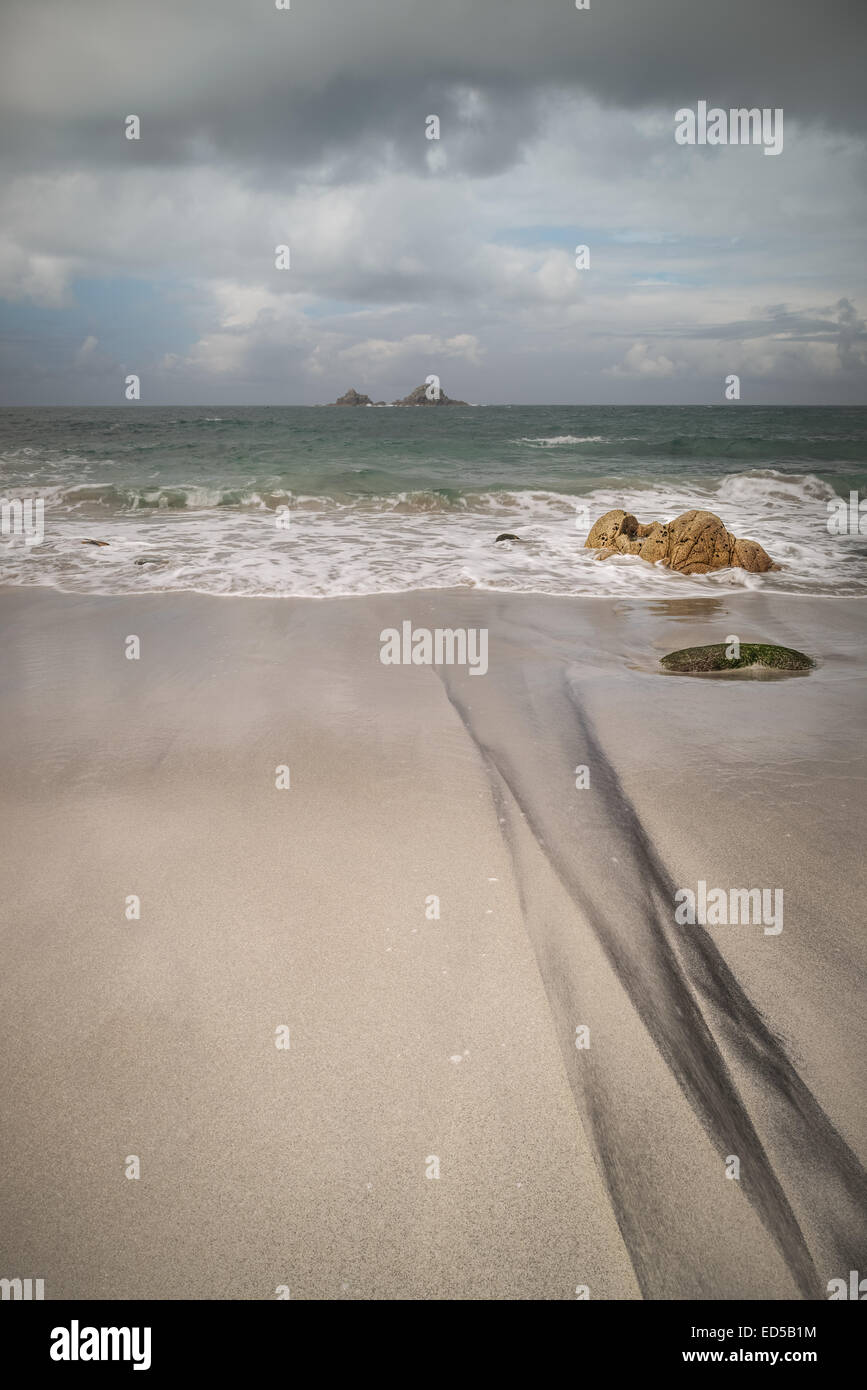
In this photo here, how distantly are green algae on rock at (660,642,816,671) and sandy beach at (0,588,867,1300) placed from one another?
1006 millimetres

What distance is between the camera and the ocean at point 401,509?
934 centimetres

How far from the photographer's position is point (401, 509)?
56.3 ft

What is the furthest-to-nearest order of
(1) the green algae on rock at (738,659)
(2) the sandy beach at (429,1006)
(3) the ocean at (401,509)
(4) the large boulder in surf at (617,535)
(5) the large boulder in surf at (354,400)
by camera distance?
(5) the large boulder in surf at (354,400) → (4) the large boulder in surf at (617,535) → (3) the ocean at (401,509) → (1) the green algae on rock at (738,659) → (2) the sandy beach at (429,1006)

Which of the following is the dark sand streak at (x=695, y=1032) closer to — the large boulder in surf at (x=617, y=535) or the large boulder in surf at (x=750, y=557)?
the large boulder in surf at (x=750, y=557)

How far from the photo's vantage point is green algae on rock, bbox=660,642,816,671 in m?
5.59

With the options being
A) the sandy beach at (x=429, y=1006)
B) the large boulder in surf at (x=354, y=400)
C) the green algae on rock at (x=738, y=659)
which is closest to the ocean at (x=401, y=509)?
the green algae on rock at (x=738, y=659)

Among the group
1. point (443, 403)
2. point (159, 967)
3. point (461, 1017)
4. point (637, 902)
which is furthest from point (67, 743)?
point (443, 403)

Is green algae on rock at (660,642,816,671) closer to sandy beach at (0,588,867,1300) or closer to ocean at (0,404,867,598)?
sandy beach at (0,588,867,1300)

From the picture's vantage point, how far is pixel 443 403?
12850 cm

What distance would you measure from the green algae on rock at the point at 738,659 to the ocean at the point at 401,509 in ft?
9.94

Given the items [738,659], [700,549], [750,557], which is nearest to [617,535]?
[700,549]

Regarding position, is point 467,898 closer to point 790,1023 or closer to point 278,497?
point 790,1023

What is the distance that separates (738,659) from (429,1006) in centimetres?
439

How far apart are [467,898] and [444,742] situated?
155cm
